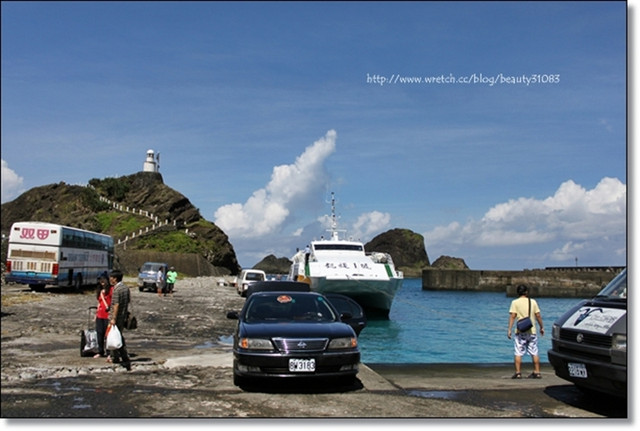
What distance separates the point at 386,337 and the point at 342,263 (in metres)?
5.54

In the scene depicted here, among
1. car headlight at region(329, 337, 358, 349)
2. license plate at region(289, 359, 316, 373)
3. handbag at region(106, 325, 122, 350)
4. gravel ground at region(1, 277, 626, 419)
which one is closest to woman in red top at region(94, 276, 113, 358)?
gravel ground at region(1, 277, 626, 419)

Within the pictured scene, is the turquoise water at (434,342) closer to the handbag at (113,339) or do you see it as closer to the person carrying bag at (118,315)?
the person carrying bag at (118,315)

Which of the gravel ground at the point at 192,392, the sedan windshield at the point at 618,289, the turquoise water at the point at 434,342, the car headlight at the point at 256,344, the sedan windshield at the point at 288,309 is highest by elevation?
the sedan windshield at the point at 618,289

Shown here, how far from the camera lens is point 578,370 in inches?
304

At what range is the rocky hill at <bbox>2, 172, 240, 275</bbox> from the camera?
81250mm

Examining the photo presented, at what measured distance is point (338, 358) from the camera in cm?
880

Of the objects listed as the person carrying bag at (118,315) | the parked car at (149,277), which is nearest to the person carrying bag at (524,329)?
the person carrying bag at (118,315)

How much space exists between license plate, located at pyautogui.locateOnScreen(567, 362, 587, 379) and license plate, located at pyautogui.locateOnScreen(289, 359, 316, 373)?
3.36 m

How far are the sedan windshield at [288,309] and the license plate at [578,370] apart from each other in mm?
3609

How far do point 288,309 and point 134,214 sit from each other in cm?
8964

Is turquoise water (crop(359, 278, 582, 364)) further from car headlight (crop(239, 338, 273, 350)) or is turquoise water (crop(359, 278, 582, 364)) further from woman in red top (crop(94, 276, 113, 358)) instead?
car headlight (crop(239, 338, 273, 350))

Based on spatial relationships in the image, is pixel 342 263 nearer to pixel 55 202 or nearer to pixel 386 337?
pixel 386 337

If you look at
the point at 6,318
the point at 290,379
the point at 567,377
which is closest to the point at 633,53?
the point at 567,377

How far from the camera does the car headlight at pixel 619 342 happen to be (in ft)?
23.2
